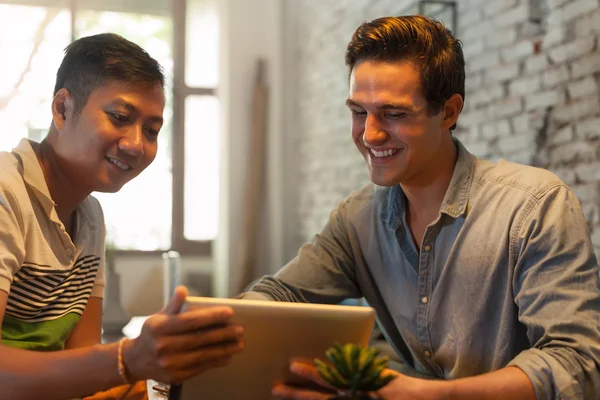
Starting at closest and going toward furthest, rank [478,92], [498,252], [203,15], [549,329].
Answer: [549,329], [498,252], [478,92], [203,15]

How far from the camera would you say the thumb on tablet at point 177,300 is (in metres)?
0.95

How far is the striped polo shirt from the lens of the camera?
1.20 m

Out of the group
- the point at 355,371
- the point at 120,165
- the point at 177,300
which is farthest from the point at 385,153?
the point at 355,371

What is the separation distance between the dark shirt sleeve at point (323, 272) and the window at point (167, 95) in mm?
4143

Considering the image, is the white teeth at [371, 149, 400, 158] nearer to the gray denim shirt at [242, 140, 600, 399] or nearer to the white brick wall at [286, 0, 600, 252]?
the gray denim shirt at [242, 140, 600, 399]

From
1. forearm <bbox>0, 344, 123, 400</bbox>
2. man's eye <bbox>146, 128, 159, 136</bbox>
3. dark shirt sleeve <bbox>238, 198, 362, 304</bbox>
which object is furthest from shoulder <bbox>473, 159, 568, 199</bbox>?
forearm <bbox>0, 344, 123, 400</bbox>

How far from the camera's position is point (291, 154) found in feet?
20.2

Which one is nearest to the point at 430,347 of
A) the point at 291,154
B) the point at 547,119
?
the point at 547,119

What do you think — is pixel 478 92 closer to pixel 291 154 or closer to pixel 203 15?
pixel 291 154

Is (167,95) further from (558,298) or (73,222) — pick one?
(558,298)

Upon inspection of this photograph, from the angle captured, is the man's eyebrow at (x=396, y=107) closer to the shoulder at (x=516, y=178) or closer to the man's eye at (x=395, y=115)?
the man's eye at (x=395, y=115)

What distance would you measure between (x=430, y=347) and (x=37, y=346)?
830 mm

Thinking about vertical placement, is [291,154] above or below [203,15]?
below

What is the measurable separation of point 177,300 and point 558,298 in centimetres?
72
